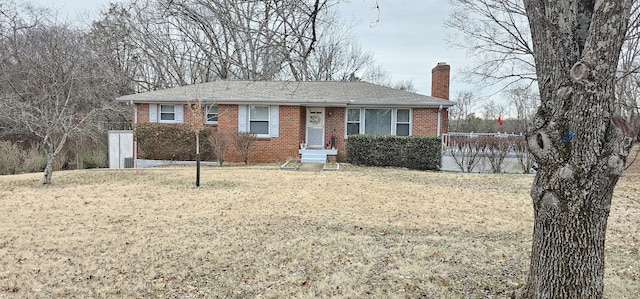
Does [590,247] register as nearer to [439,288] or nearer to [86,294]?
[439,288]

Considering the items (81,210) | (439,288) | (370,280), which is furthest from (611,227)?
(81,210)

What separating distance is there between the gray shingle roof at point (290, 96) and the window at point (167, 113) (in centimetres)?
46

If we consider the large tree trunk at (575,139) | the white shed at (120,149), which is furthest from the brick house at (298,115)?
the large tree trunk at (575,139)

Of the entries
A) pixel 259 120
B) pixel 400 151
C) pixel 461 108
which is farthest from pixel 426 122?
pixel 461 108

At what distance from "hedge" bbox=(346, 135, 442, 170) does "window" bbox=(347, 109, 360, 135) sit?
6.31ft

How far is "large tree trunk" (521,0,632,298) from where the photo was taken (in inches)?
91.5

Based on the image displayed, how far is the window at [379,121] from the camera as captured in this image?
52.2 feet

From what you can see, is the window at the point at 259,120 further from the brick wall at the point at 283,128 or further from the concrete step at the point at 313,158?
the concrete step at the point at 313,158

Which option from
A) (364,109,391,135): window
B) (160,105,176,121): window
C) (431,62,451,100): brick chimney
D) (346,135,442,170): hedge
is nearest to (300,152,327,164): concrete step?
(346,135,442,170): hedge

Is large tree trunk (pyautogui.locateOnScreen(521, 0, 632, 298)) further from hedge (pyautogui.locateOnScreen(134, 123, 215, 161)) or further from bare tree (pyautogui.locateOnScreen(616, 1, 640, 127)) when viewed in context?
hedge (pyautogui.locateOnScreen(134, 123, 215, 161))

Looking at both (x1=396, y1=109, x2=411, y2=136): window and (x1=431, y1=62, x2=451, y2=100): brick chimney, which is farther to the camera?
(x1=431, y1=62, x2=451, y2=100): brick chimney

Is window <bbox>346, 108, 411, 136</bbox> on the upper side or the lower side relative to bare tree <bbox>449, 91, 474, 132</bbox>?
lower

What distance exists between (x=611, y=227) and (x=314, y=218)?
4.56m

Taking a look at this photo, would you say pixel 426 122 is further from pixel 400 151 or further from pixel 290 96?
pixel 290 96
